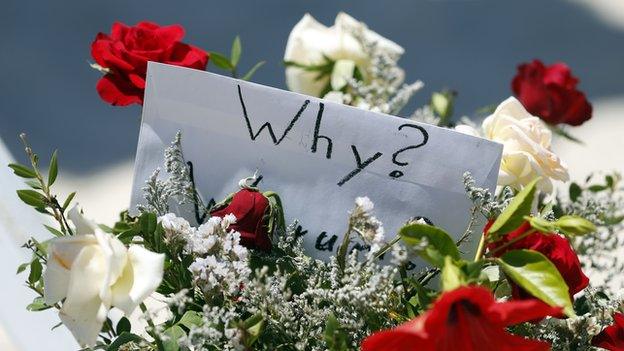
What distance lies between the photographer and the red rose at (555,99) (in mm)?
1093

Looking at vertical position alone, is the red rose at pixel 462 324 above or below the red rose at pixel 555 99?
above

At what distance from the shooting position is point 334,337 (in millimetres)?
551

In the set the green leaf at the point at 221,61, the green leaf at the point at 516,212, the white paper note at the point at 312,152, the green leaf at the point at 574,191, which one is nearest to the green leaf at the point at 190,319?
the white paper note at the point at 312,152

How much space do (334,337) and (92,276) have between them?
0.15m

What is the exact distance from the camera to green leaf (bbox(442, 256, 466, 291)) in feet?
1.60

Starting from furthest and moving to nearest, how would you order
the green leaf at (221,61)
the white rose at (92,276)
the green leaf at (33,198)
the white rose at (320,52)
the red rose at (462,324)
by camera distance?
the white rose at (320,52), the green leaf at (221,61), the green leaf at (33,198), the white rose at (92,276), the red rose at (462,324)

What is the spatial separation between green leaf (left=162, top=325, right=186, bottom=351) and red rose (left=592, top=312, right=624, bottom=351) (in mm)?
299

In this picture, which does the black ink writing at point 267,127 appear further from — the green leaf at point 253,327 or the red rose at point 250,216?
the green leaf at point 253,327

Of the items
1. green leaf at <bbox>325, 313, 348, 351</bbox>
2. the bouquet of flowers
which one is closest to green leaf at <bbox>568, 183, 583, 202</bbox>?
the bouquet of flowers

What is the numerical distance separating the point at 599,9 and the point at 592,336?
229cm

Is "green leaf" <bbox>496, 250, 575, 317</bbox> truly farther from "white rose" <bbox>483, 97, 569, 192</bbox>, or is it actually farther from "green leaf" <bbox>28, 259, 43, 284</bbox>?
"green leaf" <bbox>28, 259, 43, 284</bbox>

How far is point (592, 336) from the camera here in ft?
2.17

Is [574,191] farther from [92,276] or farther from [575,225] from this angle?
[92,276]

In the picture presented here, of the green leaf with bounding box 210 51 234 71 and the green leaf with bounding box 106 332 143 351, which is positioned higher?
the green leaf with bounding box 210 51 234 71
